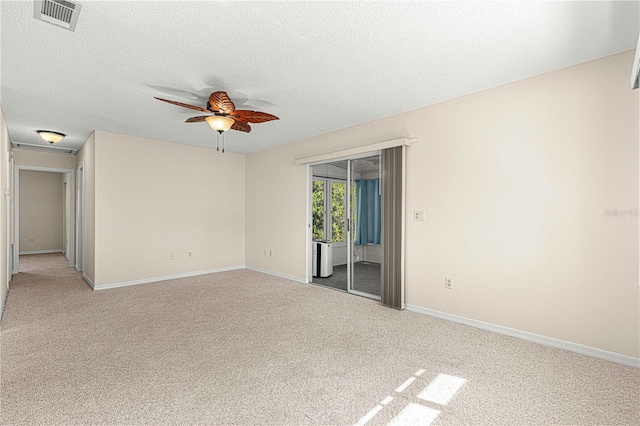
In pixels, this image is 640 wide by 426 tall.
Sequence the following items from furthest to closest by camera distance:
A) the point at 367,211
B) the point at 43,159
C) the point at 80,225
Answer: the point at 43,159, the point at 80,225, the point at 367,211

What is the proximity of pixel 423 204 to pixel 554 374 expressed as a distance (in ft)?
6.57

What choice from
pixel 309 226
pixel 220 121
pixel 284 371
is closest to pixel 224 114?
pixel 220 121

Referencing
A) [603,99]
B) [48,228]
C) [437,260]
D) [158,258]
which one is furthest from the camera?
[48,228]

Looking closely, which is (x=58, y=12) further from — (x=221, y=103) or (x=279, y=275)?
(x=279, y=275)

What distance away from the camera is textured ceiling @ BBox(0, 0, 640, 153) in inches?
79.6

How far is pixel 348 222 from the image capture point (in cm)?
491

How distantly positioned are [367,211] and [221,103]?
296 cm

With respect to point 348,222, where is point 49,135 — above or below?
above

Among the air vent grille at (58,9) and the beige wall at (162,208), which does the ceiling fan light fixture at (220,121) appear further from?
the beige wall at (162,208)

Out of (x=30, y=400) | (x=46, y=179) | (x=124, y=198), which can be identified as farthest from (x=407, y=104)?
(x=46, y=179)

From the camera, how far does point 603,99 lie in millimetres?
2617

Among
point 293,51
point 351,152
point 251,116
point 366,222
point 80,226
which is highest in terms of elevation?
point 293,51

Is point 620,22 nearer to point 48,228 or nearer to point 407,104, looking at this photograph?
point 407,104

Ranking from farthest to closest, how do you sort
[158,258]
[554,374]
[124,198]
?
1. [158,258]
2. [124,198]
3. [554,374]
